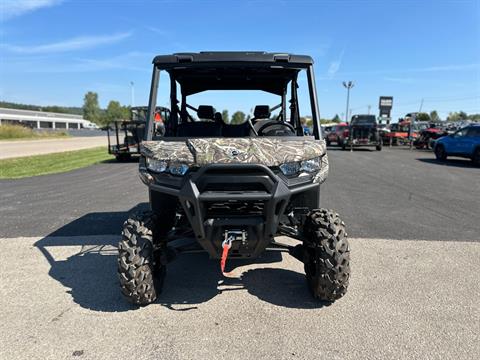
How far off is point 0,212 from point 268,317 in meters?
6.54

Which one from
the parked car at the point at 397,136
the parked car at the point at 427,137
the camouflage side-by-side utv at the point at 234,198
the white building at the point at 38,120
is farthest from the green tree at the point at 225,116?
the white building at the point at 38,120

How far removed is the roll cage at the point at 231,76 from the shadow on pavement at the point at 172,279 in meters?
1.64

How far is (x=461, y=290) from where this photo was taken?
3.82m

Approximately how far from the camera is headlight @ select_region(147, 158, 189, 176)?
3.22m

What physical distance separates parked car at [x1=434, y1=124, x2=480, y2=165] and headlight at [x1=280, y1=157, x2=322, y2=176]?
1562 centimetres

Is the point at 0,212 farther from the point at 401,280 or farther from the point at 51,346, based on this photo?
the point at 401,280

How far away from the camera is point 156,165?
3.32m

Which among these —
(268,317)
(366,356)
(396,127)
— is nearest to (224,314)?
(268,317)

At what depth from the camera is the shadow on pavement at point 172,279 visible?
11.9 ft

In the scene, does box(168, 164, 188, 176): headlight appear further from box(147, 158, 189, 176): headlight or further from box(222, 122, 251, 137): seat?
box(222, 122, 251, 137): seat

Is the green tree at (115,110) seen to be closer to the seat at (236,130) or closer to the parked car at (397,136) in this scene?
the parked car at (397,136)

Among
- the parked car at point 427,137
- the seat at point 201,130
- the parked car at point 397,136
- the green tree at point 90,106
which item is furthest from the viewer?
the green tree at point 90,106

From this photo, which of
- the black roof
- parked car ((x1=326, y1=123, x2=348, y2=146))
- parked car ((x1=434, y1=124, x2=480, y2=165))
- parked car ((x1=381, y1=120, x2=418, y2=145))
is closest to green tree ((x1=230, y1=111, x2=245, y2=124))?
the black roof

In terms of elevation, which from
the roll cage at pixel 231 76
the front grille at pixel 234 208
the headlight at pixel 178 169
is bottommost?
the front grille at pixel 234 208
